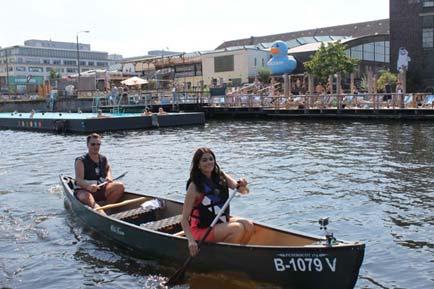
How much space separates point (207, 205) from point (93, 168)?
3.96 meters

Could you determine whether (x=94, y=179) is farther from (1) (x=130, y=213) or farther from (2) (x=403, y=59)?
(2) (x=403, y=59)

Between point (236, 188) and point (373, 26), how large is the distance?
92038 millimetres

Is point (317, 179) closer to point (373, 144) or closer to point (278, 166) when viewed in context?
point (278, 166)

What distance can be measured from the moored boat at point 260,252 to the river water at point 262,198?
10.7 inches

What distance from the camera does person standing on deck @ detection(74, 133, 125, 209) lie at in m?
9.79

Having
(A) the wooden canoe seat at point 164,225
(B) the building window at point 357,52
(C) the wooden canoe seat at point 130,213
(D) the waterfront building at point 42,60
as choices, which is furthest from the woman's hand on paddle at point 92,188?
(D) the waterfront building at point 42,60

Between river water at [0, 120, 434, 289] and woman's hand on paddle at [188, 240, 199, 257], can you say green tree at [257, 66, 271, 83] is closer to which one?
river water at [0, 120, 434, 289]

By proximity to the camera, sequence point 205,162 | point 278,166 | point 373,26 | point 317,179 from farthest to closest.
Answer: point 373,26 < point 278,166 < point 317,179 < point 205,162

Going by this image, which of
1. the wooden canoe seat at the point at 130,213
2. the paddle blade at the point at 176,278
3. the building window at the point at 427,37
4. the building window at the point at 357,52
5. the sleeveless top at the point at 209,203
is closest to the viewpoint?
the sleeveless top at the point at 209,203

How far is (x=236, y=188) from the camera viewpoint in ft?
22.6

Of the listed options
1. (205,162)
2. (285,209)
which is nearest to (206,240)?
(205,162)

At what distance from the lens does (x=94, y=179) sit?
1010cm

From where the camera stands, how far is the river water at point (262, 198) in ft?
25.8

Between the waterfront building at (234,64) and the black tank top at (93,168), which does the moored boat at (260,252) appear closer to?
the black tank top at (93,168)
